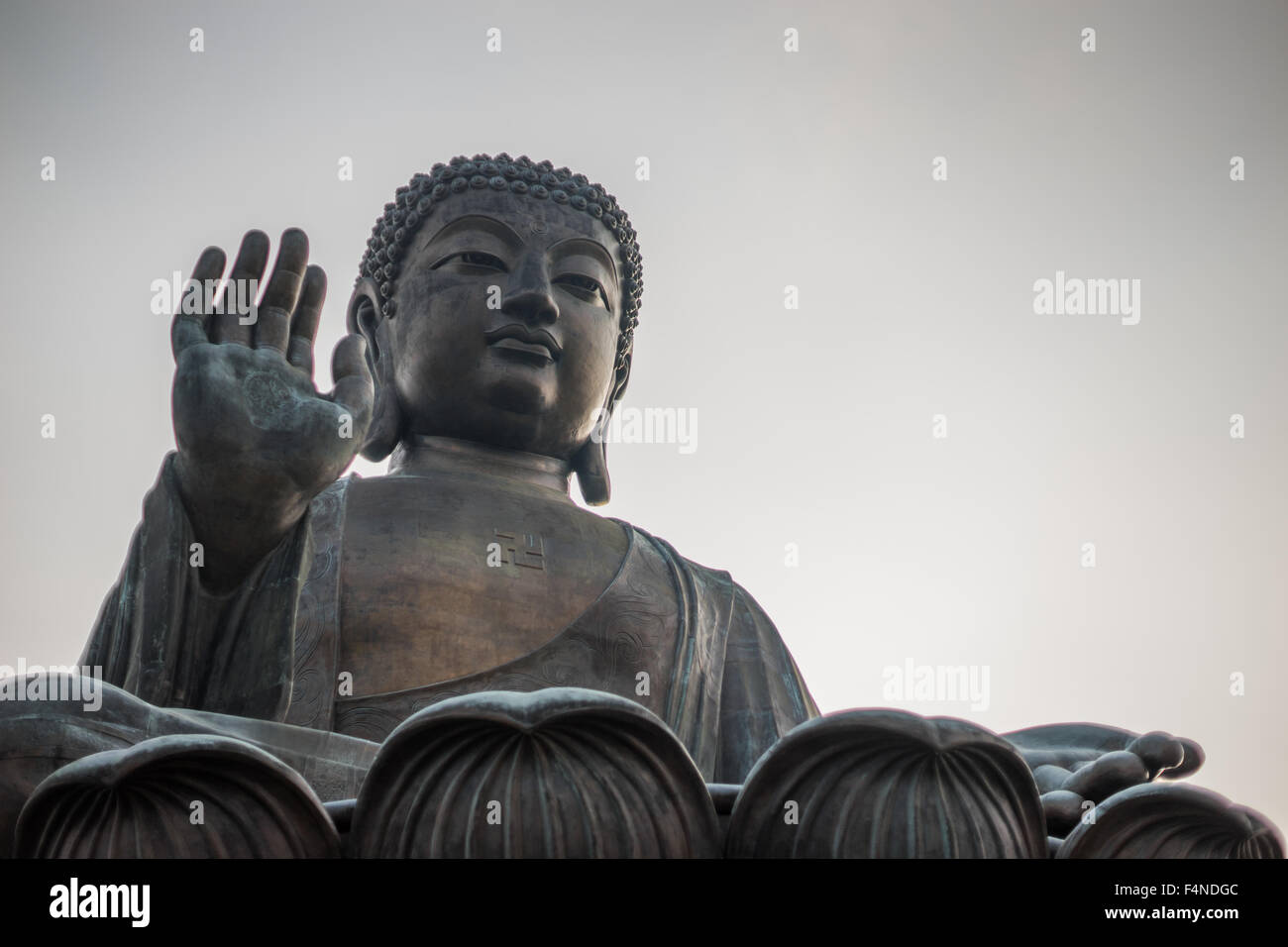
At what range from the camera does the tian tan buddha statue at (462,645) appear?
431 centimetres

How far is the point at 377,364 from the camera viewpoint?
8312 millimetres

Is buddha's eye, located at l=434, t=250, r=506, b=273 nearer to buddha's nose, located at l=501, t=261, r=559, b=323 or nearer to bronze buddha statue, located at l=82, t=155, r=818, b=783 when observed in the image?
bronze buddha statue, located at l=82, t=155, r=818, b=783

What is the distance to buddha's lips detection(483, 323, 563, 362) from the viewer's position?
771 centimetres

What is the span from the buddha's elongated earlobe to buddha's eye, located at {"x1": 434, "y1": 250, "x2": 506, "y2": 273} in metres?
0.95

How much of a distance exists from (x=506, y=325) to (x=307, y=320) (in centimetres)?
178

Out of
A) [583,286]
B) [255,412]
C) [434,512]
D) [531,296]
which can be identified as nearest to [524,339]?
[531,296]

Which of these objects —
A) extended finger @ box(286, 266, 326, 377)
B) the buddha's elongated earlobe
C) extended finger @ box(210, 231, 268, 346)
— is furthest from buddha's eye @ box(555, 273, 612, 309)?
Result: extended finger @ box(210, 231, 268, 346)

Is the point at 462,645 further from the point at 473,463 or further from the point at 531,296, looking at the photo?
the point at 531,296

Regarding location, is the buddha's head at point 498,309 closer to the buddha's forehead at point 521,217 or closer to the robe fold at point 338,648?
the buddha's forehead at point 521,217

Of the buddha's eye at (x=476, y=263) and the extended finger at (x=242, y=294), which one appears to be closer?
the extended finger at (x=242, y=294)

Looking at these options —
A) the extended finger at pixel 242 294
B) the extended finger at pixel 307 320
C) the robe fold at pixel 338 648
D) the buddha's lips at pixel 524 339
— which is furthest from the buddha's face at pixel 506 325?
the extended finger at pixel 242 294

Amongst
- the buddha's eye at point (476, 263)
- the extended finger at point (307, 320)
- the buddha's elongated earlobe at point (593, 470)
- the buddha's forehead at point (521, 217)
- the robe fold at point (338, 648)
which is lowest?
the robe fold at point (338, 648)

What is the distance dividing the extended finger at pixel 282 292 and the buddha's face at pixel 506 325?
1716mm
